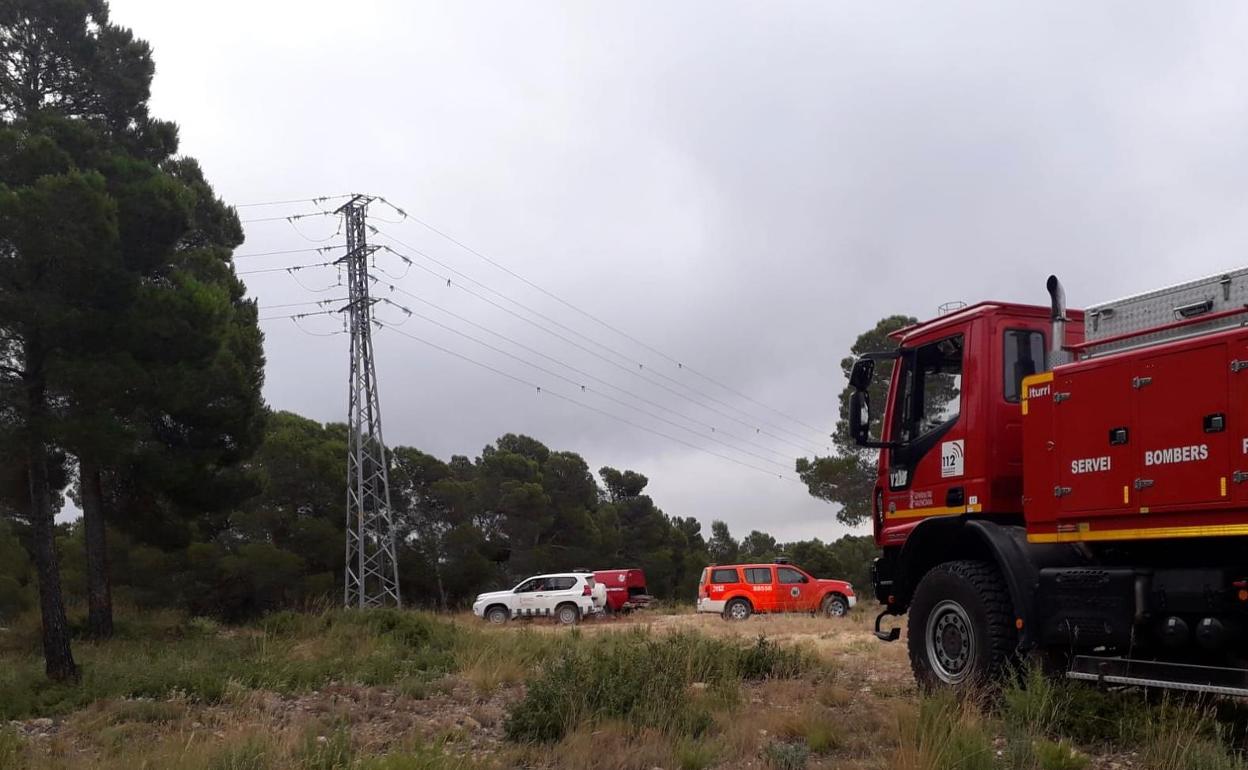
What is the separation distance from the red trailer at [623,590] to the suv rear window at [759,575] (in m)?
5.44

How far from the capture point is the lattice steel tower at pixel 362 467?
3050cm

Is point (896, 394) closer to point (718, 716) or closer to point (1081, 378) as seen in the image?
point (1081, 378)

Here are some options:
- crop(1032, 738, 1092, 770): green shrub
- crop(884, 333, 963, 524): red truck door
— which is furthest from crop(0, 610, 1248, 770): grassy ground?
crop(884, 333, 963, 524): red truck door

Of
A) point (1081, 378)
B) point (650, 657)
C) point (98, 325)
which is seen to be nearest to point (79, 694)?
point (98, 325)

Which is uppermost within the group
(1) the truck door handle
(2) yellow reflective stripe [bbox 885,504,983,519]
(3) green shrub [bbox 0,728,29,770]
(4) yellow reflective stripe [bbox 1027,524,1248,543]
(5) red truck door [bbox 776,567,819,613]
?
(1) the truck door handle

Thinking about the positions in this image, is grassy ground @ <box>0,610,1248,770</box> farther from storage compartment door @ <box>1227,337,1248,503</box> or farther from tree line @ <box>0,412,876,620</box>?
tree line @ <box>0,412,876,620</box>

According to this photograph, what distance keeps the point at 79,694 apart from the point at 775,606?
19633mm

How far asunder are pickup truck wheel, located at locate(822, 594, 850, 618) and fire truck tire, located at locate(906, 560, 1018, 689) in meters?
19.7

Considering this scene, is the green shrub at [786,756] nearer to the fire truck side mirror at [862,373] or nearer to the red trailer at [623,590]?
the fire truck side mirror at [862,373]

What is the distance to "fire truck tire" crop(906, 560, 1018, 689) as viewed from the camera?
26.1 ft

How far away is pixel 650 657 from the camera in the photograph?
9719 mm

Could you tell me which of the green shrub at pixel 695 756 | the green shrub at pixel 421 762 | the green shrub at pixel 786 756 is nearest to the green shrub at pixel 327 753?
the green shrub at pixel 421 762

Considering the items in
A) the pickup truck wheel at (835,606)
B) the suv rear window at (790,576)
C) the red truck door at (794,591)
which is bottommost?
the pickup truck wheel at (835,606)

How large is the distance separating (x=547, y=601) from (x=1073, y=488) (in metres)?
23.9
